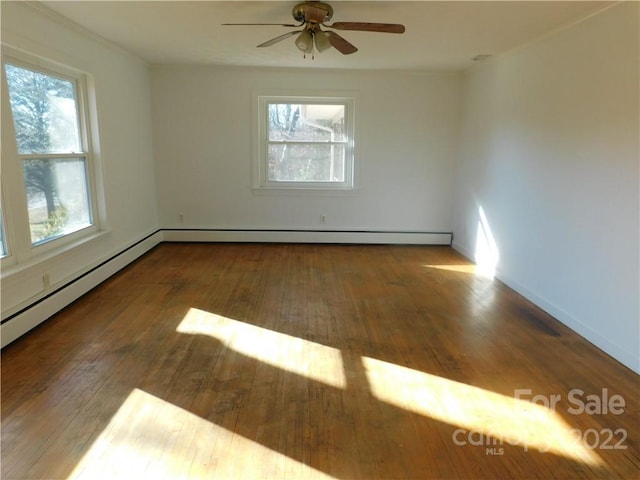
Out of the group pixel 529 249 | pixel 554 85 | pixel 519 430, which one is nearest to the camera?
pixel 519 430

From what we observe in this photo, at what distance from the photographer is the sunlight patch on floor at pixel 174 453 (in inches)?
70.7

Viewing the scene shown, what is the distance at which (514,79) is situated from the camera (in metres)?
4.20

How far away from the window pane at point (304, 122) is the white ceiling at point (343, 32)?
2.60 feet

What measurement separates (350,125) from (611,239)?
143 inches

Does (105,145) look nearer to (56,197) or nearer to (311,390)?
(56,197)

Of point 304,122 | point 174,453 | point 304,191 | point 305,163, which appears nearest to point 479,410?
point 174,453

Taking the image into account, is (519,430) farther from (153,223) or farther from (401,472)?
(153,223)

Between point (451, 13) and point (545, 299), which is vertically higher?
point (451, 13)

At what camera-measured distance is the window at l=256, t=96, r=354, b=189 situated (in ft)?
18.7

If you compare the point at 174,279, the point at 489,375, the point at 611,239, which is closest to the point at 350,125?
the point at 174,279

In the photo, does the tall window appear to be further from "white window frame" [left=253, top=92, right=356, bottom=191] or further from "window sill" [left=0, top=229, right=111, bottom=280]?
"white window frame" [left=253, top=92, right=356, bottom=191]

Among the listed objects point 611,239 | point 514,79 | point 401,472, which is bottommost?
point 401,472

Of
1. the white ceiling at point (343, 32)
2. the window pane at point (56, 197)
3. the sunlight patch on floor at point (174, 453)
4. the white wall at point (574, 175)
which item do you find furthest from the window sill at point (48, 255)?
the white wall at point (574, 175)

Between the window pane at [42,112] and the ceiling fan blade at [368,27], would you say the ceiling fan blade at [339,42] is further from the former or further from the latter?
the window pane at [42,112]
